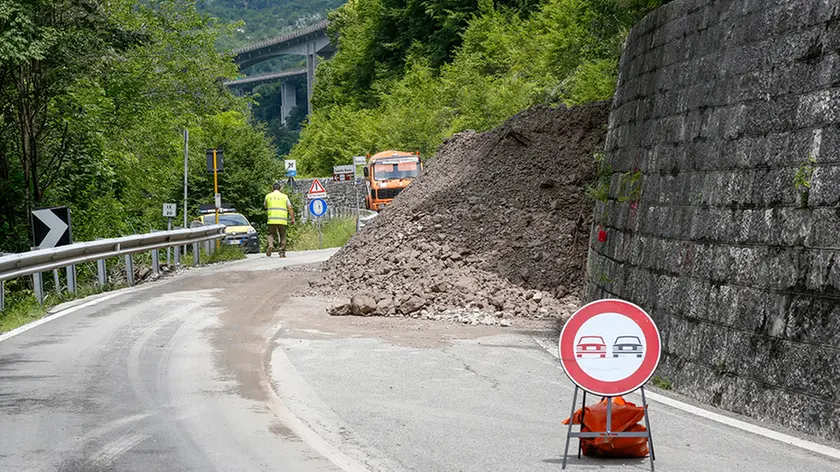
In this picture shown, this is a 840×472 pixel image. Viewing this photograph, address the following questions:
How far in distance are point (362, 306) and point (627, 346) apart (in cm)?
887

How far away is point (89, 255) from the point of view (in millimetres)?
19141

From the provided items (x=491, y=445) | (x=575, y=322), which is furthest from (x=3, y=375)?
(x=575, y=322)

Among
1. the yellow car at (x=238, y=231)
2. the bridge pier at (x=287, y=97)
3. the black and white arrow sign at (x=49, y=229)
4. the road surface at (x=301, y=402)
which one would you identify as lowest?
the yellow car at (x=238, y=231)

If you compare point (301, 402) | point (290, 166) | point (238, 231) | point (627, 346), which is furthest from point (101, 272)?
point (290, 166)

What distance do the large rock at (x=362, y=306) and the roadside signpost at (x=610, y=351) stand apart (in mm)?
8717

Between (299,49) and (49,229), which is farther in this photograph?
(299,49)

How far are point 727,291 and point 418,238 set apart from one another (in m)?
9.54

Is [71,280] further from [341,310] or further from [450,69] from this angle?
[450,69]

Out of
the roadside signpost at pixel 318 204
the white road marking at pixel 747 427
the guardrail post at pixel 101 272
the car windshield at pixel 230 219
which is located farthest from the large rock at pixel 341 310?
the roadside signpost at pixel 318 204

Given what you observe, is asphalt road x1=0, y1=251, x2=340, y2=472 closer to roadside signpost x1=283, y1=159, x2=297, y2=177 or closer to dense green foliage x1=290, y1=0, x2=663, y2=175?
dense green foliage x1=290, y1=0, x2=663, y2=175

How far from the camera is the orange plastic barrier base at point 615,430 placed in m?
7.09

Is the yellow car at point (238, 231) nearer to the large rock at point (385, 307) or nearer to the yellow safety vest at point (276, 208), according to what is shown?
the yellow safety vest at point (276, 208)

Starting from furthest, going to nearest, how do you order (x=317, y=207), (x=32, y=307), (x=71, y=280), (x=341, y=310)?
1. (x=317, y=207)
2. (x=71, y=280)
3. (x=32, y=307)
4. (x=341, y=310)

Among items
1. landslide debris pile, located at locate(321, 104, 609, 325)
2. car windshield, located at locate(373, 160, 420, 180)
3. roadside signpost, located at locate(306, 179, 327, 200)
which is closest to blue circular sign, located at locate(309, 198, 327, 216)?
roadside signpost, located at locate(306, 179, 327, 200)
